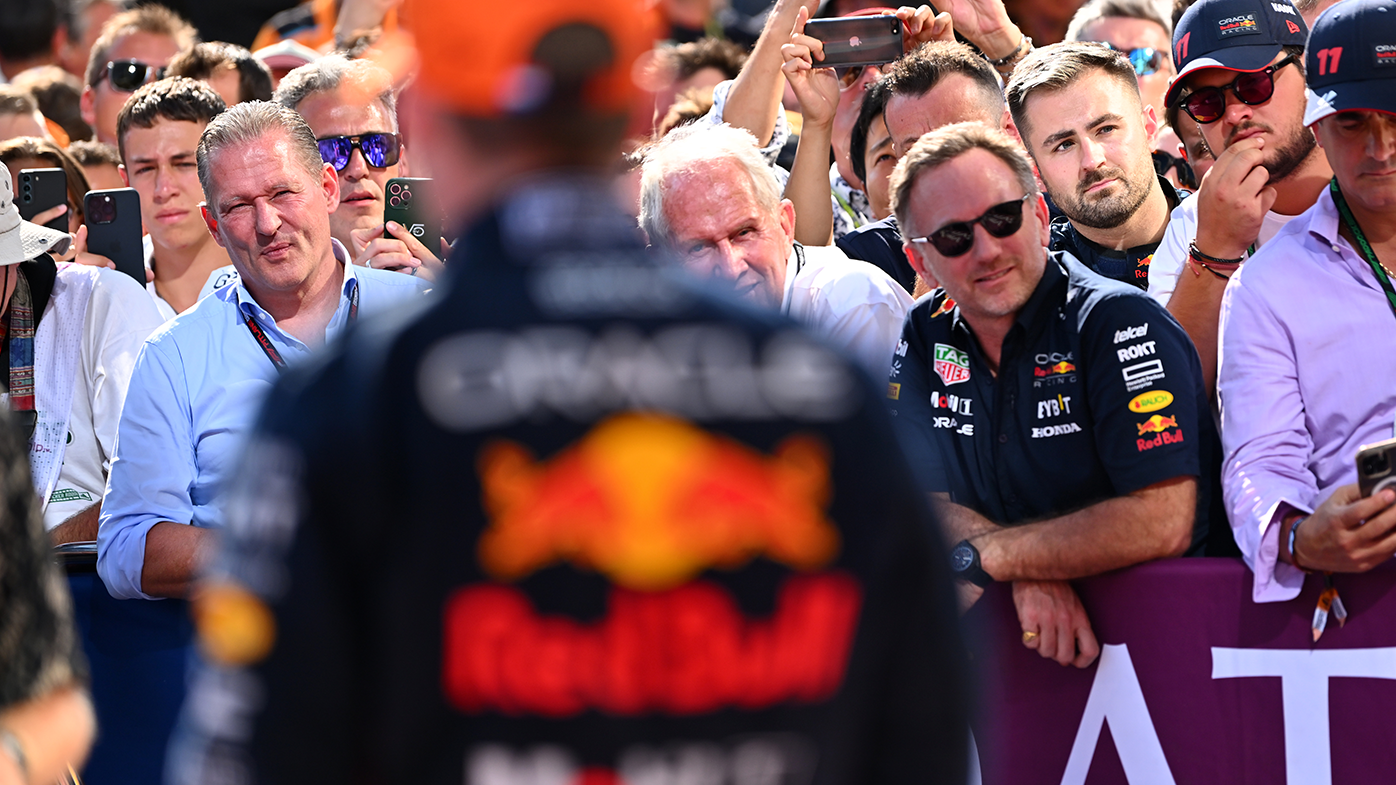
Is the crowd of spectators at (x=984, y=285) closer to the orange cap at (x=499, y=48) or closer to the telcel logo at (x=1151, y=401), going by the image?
the telcel logo at (x=1151, y=401)

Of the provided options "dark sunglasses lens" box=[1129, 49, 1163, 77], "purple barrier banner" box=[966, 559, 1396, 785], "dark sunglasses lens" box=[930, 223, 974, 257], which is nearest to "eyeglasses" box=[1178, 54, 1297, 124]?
"dark sunglasses lens" box=[930, 223, 974, 257]

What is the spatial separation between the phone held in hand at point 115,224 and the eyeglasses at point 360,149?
2.69 feet

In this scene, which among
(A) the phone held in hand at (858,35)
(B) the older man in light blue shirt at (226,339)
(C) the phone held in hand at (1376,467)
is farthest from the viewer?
(A) the phone held in hand at (858,35)

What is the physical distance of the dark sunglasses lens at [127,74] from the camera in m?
7.49

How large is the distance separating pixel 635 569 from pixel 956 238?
8.87ft

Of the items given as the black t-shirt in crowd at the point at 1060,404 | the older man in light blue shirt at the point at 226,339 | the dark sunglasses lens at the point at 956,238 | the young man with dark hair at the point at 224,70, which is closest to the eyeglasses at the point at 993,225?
the dark sunglasses lens at the point at 956,238

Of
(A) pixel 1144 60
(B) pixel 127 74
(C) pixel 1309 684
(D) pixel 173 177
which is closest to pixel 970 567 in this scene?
(C) pixel 1309 684

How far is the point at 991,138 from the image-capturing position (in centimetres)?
390

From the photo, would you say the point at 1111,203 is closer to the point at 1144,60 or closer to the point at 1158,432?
the point at 1158,432

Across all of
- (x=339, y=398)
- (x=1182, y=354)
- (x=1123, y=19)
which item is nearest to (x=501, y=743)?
(x=339, y=398)

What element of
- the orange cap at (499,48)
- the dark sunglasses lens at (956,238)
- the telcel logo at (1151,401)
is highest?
the orange cap at (499,48)

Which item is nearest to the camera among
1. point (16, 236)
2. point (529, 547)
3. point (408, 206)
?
point (529, 547)

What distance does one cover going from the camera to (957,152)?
3.88 metres

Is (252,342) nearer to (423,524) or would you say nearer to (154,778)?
(154,778)
